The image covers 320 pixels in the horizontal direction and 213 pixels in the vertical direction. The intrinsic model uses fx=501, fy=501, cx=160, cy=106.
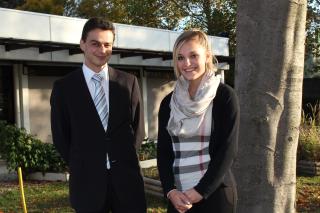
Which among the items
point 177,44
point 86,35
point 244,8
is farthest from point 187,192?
point 244,8

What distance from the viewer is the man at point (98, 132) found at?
10.7ft

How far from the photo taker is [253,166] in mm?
4383

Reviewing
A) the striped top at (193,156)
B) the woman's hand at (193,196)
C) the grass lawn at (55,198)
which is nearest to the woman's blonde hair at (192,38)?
the striped top at (193,156)

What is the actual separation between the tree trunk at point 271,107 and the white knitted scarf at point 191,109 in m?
1.43

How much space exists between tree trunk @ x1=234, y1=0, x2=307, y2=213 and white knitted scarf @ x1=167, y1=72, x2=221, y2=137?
1.43 meters

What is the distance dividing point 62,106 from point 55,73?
37.7 feet

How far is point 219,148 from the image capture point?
294cm

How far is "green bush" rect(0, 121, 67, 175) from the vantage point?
10328 mm

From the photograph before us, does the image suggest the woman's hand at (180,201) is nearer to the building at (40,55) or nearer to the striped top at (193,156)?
the striped top at (193,156)

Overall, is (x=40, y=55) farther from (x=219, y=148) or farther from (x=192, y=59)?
(x=219, y=148)

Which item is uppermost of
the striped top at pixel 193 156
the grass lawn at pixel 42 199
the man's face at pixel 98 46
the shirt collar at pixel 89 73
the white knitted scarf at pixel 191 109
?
the man's face at pixel 98 46

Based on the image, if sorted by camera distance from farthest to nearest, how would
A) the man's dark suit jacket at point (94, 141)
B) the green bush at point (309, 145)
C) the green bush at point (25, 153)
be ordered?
the green bush at point (309, 145), the green bush at point (25, 153), the man's dark suit jacket at point (94, 141)

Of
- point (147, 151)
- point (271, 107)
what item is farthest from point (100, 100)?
point (147, 151)

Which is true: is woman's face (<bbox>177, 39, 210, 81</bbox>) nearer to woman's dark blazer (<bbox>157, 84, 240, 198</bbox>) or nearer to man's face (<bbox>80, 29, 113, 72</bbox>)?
woman's dark blazer (<bbox>157, 84, 240, 198</bbox>)
